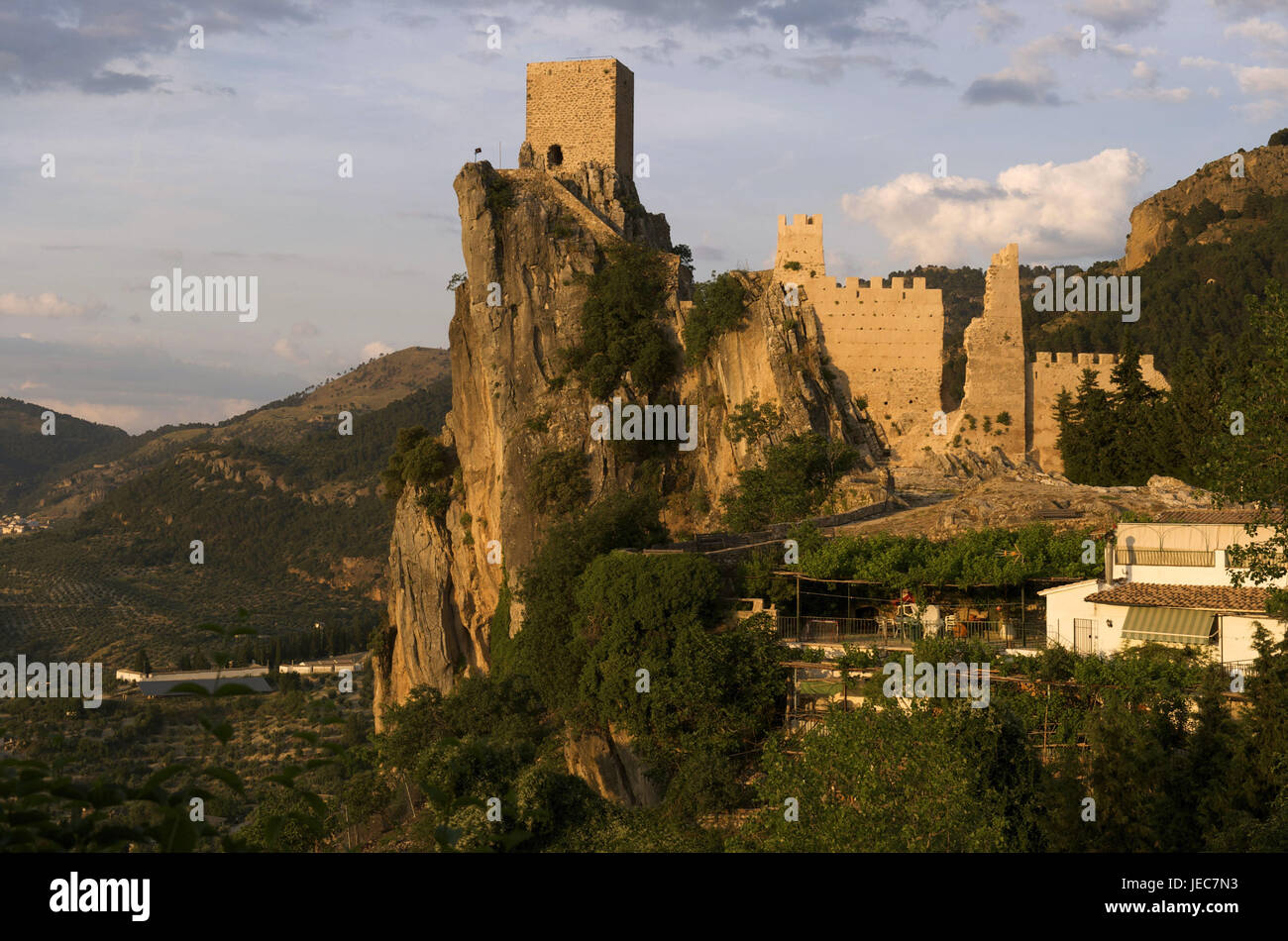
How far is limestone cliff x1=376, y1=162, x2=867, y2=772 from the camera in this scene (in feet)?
143

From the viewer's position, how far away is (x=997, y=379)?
4209 cm

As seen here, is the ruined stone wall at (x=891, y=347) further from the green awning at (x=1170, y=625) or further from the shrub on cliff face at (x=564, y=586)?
the green awning at (x=1170, y=625)

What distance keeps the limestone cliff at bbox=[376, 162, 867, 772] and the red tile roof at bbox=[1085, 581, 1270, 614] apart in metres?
16.3

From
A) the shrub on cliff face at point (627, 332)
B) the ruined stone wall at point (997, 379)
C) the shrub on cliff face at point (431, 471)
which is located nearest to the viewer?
the ruined stone wall at point (997, 379)

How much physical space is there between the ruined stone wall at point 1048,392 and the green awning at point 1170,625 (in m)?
17.9

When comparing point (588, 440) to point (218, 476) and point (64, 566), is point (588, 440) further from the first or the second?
point (218, 476)

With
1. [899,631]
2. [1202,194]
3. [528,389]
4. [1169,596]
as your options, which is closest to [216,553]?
[528,389]

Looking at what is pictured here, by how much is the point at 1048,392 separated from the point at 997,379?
91.6 inches

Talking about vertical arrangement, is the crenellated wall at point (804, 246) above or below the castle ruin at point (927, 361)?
above

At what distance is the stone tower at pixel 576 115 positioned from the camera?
50.7 metres

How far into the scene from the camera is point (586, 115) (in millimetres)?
51031

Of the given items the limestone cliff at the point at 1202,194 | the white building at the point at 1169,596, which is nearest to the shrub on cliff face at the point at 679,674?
the white building at the point at 1169,596
